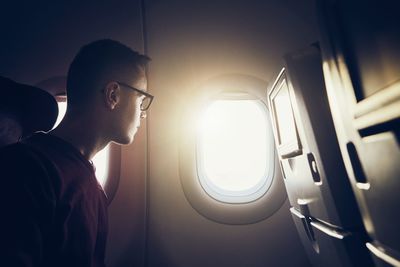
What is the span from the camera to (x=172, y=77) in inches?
75.8

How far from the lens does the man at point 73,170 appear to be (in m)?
0.73

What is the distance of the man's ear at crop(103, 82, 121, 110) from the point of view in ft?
4.34

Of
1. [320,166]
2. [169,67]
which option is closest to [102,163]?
[169,67]

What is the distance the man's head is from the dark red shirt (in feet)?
0.89

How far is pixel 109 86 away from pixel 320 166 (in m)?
1.03

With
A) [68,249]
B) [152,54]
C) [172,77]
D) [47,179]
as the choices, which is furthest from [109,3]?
[68,249]

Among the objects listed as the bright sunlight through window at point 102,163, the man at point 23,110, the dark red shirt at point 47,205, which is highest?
the man at point 23,110

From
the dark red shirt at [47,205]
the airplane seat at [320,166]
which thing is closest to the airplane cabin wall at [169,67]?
the dark red shirt at [47,205]

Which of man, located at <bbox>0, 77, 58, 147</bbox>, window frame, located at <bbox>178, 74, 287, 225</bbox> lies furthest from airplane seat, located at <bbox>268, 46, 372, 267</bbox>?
man, located at <bbox>0, 77, 58, 147</bbox>

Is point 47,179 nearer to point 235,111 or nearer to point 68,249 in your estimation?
point 68,249

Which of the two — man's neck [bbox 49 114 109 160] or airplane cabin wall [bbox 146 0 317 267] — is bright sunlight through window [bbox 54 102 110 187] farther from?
man's neck [bbox 49 114 109 160]

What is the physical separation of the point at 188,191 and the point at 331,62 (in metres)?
1.35

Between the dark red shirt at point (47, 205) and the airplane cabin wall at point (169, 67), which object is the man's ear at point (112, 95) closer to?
the dark red shirt at point (47, 205)

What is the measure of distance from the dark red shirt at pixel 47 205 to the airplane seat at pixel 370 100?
876mm
